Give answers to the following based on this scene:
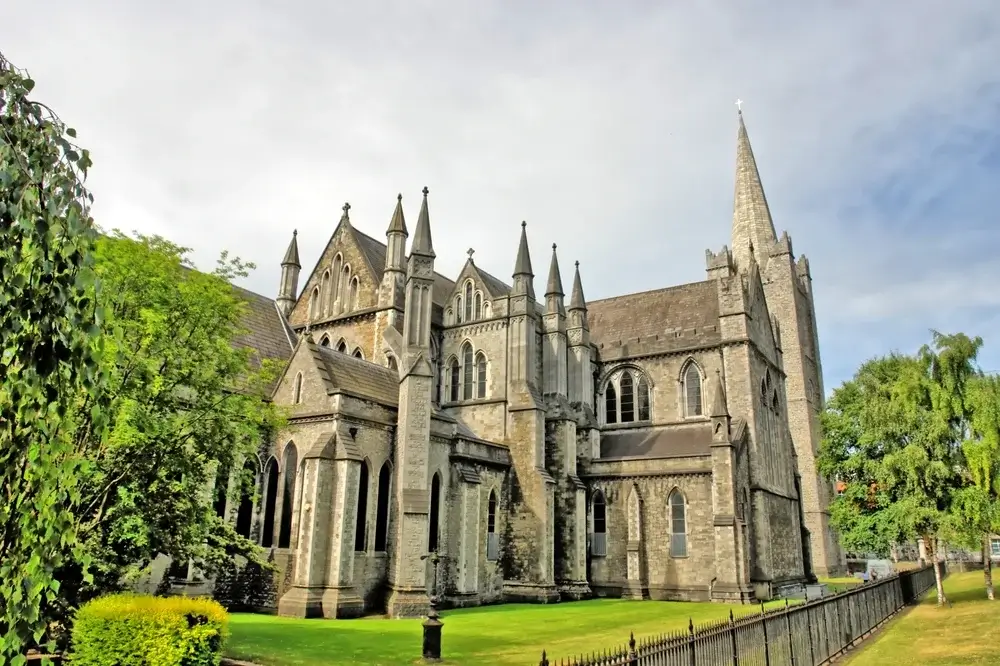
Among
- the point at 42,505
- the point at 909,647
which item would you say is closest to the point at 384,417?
the point at 909,647

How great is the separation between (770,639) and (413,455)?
14.9 m

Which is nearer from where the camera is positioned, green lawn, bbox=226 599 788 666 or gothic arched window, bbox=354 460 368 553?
green lawn, bbox=226 599 788 666

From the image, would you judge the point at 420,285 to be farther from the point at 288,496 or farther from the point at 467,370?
the point at 288,496

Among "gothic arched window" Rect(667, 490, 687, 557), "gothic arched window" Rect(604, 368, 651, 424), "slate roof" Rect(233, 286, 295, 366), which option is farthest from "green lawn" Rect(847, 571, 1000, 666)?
"slate roof" Rect(233, 286, 295, 366)

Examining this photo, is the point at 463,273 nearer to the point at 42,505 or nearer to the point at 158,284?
the point at 158,284

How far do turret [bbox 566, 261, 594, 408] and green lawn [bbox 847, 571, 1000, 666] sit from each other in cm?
1726

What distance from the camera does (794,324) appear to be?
64688 millimetres

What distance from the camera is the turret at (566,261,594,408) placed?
3750 centimetres

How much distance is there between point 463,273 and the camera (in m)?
36.2

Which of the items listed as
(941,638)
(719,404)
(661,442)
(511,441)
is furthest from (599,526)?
(941,638)

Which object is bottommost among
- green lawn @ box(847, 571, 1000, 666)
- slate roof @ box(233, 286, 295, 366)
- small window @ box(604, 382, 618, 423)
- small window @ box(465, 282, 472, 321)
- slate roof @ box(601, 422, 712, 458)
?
green lawn @ box(847, 571, 1000, 666)

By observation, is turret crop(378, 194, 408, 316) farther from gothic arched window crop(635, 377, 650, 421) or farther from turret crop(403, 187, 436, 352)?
gothic arched window crop(635, 377, 650, 421)

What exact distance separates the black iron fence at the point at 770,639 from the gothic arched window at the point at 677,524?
10.1 metres

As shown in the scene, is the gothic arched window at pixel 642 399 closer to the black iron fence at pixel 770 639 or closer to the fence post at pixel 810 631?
the black iron fence at pixel 770 639
